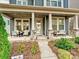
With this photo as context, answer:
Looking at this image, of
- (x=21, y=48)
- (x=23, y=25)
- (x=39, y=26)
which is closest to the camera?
(x=21, y=48)

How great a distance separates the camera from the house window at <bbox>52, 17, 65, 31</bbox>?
2432cm

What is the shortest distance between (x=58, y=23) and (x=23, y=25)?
471 centimetres

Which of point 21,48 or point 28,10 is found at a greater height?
point 28,10

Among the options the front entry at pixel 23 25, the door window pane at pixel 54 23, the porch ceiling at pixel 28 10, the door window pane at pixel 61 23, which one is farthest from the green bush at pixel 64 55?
the front entry at pixel 23 25

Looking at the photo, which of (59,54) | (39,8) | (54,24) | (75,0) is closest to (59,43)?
(59,54)

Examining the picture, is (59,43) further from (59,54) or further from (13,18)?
(13,18)

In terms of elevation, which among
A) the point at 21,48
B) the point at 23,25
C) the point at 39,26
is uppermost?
the point at 23,25

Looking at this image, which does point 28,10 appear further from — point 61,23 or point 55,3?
point 61,23

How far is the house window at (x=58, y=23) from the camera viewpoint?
24.3m

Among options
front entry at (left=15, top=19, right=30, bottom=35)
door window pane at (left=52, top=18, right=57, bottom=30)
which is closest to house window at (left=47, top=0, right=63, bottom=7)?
door window pane at (left=52, top=18, right=57, bottom=30)

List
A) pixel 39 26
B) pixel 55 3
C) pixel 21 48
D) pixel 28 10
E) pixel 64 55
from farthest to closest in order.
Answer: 1. pixel 39 26
2. pixel 55 3
3. pixel 28 10
4. pixel 21 48
5. pixel 64 55

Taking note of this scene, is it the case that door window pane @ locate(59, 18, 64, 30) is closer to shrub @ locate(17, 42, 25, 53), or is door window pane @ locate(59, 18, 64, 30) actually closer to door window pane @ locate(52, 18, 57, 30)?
door window pane @ locate(52, 18, 57, 30)

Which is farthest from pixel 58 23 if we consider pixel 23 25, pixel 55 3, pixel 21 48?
pixel 21 48

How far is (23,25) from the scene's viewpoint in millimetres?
24719
